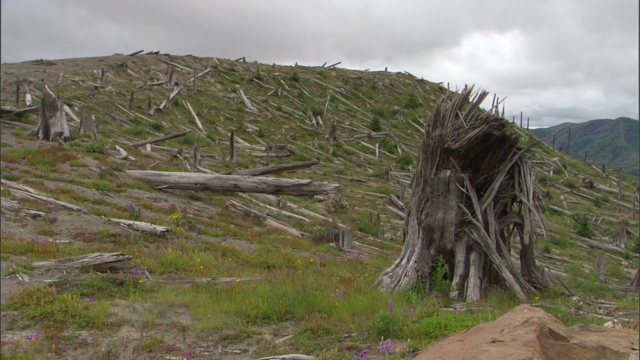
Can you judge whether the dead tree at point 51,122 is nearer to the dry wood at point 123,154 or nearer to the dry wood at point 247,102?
the dry wood at point 123,154

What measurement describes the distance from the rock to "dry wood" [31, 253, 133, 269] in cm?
549

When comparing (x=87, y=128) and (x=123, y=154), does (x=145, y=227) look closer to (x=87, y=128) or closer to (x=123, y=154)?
(x=123, y=154)

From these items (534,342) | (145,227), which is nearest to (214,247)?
(145,227)

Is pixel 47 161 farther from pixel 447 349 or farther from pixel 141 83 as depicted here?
pixel 141 83

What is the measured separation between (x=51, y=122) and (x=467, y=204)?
16.1 meters

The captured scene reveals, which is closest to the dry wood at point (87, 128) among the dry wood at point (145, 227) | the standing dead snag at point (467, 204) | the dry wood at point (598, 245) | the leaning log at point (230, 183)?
the leaning log at point (230, 183)

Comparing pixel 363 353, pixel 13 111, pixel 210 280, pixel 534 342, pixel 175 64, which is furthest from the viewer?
pixel 175 64

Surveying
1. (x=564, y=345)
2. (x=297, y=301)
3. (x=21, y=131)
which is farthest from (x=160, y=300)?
(x=21, y=131)

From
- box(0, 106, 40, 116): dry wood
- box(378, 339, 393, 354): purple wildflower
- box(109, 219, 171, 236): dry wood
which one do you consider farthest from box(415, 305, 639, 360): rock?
box(0, 106, 40, 116): dry wood

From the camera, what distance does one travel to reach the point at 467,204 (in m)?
8.52

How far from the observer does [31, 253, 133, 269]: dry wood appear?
7.30 m

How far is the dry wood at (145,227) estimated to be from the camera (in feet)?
33.8

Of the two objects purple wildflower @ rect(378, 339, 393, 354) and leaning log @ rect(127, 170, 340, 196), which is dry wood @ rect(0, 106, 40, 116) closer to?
leaning log @ rect(127, 170, 340, 196)

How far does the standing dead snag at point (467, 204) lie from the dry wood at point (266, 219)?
5.80 metres
